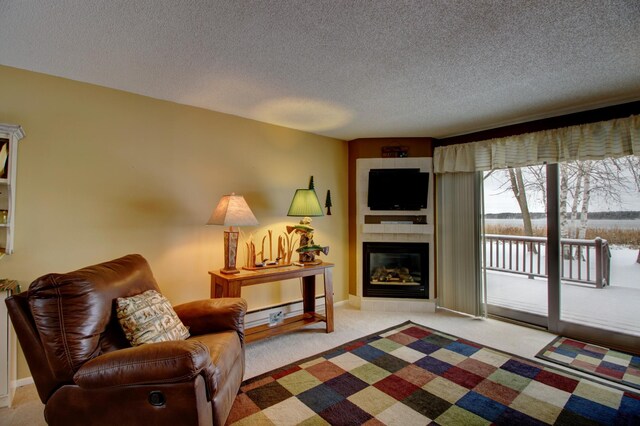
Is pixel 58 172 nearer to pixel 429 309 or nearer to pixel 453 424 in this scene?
pixel 453 424

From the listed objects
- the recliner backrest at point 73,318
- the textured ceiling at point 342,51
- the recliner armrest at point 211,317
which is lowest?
the recliner armrest at point 211,317

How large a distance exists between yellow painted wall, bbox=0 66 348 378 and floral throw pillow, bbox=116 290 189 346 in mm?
1015

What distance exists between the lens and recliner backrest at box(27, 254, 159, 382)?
1.54 m

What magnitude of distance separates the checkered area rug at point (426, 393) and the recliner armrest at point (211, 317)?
1.71ft

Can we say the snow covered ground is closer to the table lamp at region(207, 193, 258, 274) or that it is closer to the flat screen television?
the flat screen television

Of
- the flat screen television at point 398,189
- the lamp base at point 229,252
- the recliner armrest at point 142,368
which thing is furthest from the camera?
the flat screen television at point 398,189

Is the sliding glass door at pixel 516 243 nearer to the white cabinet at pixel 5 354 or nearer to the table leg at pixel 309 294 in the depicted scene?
the table leg at pixel 309 294

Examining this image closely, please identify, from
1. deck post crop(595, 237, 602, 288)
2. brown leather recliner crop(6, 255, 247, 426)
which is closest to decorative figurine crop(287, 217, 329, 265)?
brown leather recliner crop(6, 255, 247, 426)

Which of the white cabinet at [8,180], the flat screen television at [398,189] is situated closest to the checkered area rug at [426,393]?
the flat screen television at [398,189]

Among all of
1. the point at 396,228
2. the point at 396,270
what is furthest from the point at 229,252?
the point at 396,270

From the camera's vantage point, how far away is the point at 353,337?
3.26 m

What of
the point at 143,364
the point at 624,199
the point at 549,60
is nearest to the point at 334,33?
the point at 549,60

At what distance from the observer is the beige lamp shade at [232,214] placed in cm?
276

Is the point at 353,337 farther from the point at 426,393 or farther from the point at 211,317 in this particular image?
the point at 211,317
